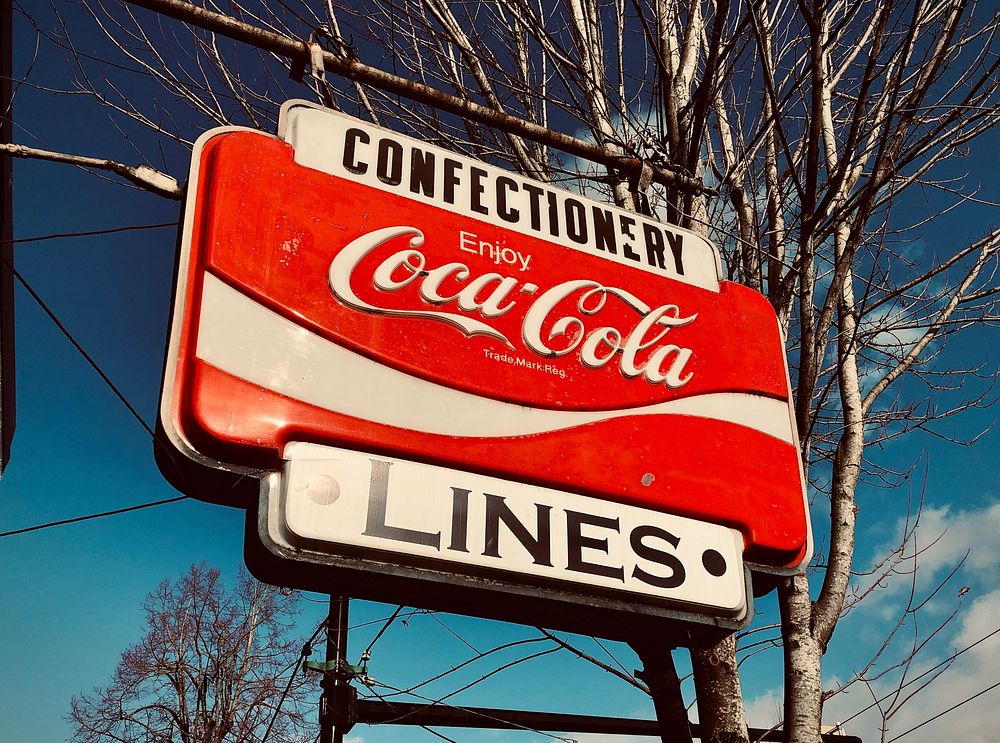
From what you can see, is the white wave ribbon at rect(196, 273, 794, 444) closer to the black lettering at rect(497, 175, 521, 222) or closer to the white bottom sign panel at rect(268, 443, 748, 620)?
the white bottom sign panel at rect(268, 443, 748, 620)

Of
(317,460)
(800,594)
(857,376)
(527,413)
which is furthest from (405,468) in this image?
(857,376)

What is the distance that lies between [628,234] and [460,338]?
1093 millimetres

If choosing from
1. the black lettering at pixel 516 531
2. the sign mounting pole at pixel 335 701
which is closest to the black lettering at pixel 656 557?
the black lettering at pixel 516 531

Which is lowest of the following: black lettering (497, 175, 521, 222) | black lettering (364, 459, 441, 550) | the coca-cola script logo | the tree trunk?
the tree trunk

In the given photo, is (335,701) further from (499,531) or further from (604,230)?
(499,531)

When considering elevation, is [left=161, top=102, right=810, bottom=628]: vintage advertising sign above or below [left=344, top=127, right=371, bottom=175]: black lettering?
below

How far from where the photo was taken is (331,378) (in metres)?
2.42

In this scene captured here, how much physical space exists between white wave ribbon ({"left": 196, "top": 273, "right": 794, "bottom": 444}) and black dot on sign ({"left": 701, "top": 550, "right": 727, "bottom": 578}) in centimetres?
62

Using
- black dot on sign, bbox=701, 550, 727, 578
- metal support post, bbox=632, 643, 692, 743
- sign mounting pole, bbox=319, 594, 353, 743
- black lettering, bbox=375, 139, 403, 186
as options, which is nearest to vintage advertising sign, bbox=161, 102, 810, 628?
black lettering, bbox=375, 139, 403, 186

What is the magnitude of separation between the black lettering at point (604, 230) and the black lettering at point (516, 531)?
50.7 inches

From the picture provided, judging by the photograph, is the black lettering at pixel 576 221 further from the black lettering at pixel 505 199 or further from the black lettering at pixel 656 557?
the black lettering at pixel 656 557

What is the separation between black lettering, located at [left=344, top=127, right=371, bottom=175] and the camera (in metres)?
2.93

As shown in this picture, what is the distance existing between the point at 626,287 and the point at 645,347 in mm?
275

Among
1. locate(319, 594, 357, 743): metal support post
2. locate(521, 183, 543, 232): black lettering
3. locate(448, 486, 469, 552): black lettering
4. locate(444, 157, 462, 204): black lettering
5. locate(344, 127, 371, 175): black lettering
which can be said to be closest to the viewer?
locate(448, 486, 469, 552): black lettering
